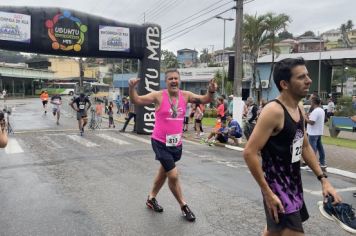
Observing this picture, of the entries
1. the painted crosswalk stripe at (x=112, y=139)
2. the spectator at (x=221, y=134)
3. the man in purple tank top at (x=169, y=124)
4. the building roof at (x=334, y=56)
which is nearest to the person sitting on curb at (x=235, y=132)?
the spectator at (x=221, y=134)

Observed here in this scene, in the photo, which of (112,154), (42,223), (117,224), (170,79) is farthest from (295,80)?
(112,154)

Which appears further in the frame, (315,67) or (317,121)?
(315,67)

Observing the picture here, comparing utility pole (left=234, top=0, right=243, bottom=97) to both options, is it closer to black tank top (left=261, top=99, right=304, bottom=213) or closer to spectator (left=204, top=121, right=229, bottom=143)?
spectator (left=204, top=121, right=229, bottom=143)

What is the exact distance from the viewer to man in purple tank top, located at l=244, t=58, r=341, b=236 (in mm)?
3111

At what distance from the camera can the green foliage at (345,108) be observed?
1025 inches

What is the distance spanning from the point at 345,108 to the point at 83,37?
17.4 metres

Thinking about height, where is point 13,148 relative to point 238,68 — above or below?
below

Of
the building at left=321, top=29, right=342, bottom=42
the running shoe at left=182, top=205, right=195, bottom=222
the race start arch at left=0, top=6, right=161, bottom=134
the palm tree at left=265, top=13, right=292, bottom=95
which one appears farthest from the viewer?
the building at left=321, top=29, right=342, bottom=42

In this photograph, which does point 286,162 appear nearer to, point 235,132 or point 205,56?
point 235,132

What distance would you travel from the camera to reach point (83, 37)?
54.2 feet

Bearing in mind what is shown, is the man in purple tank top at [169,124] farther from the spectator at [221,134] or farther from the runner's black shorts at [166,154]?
the spectator at [221,134]

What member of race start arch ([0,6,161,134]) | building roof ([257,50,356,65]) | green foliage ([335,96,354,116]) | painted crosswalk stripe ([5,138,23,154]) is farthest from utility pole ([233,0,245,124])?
building roof ([257,50,356,65])

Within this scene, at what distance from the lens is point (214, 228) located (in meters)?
5.39

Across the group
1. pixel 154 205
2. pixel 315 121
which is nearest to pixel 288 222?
pixel 154 205
